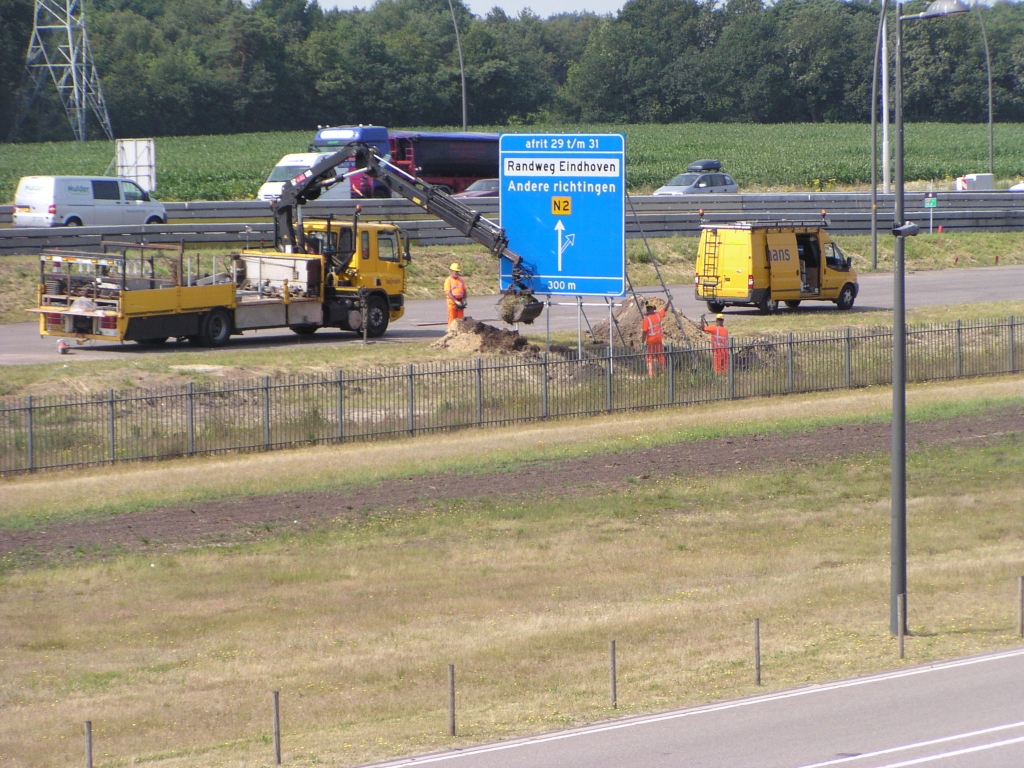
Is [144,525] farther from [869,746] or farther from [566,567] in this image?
[869,746]

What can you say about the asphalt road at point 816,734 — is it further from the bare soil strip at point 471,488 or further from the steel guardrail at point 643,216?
the steel guardrail at point 643,216

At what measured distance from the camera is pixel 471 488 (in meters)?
20.2

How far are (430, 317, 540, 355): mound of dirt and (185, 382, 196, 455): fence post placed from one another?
25.2 feet

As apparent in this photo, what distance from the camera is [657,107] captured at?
128375 mm

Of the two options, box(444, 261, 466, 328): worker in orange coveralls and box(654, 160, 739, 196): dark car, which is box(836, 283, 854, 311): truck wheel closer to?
box(444, 261, 466, 328): worker in orange coveralls

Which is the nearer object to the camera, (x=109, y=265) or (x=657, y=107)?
(x=109, y=265)

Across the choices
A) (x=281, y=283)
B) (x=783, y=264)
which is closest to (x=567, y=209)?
(x=281, y=283)

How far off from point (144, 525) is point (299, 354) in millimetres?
10206

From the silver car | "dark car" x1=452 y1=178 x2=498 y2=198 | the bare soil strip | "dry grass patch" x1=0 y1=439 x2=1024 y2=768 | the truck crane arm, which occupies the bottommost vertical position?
"dry grass patch" x1=0 y1=439 x2=1024 y2=768

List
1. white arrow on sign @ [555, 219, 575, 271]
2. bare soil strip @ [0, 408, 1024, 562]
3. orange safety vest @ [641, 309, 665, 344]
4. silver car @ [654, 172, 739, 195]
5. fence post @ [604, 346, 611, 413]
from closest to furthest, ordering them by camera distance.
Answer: bare soil strip @ [0, 408, 1024, 562]
fence post @ [604, 346, 611, 413]
orange safety vest @ [641, 309, 665, 344]
white arrow on sign @ [555, 219, 575, 271]
silver car @ [654, 172, 739, 195]

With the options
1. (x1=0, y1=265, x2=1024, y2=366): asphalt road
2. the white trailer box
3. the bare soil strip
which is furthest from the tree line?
the bare soil strip

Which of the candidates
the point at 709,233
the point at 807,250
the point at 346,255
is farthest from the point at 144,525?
the point at 807,250

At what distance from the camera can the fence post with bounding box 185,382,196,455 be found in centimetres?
2158

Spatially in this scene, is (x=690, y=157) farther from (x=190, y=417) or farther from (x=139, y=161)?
(x=190, y=417)
